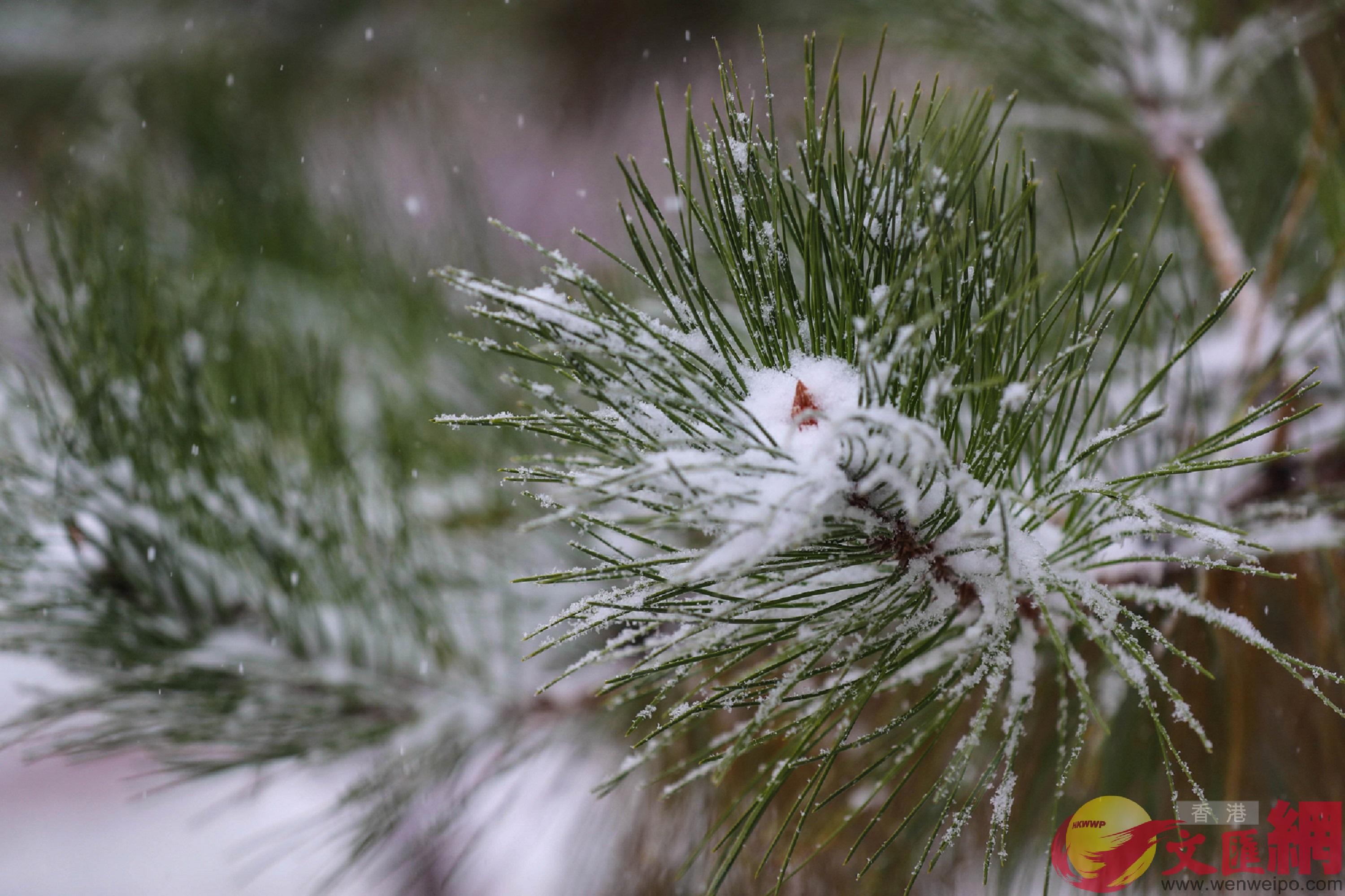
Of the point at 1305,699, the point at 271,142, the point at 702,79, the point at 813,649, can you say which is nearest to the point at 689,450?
the point at 813,649

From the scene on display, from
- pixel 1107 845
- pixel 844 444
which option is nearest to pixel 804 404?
pixel 844 444

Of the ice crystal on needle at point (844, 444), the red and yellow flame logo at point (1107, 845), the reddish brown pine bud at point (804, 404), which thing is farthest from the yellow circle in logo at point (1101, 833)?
the reddish brown pine bud at point (804, 404)

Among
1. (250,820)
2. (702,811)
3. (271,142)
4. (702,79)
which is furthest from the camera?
(250,820)

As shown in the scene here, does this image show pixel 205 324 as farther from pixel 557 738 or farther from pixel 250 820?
pixel 250 820

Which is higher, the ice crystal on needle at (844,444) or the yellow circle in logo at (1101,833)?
the ice crystal on needle at (844,444)

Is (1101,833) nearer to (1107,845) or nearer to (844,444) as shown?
(1107,845)

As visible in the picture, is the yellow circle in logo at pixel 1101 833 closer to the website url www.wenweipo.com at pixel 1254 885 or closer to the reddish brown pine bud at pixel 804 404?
the website url www.wenweipo.com at pixel 1254 885

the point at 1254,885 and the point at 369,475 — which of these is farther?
the point at 369,475
